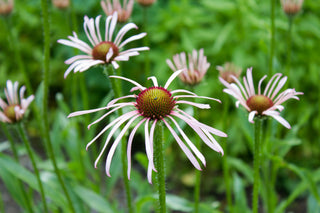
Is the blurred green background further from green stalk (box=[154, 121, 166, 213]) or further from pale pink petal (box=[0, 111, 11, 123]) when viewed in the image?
green stalk (box=[154, 121, 166, 213])

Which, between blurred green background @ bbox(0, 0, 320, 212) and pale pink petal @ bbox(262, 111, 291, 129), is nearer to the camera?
pale pink petal @ bbox(262, 111, 291, 129)

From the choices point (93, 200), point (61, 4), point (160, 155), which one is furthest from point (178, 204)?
point (61, 4)

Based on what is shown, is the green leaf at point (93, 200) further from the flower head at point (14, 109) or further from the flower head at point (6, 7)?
the flower head at point (6, 7)

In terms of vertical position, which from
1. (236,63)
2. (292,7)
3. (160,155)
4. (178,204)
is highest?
(292,7)

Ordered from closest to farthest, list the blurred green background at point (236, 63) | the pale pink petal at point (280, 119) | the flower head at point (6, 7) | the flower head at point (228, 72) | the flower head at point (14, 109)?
1. the pale pink petal at point (280, 119)
2. the flower head at point (14, 109)
3. the flower head at point (228, 72)
4. the flower head at point (6, 7)
5. the blurred green background at point (236, 63)

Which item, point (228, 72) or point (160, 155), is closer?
point (160, 155)

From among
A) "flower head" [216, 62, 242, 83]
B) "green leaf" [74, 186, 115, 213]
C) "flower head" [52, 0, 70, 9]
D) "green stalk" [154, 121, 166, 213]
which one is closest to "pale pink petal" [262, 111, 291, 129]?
"green stalk" [154, 121, 166, 213]

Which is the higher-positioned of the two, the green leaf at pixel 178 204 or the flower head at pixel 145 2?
the flower head at pixel 145 2

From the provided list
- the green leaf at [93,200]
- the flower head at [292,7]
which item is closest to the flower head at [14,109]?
the green leaf at [93,200]

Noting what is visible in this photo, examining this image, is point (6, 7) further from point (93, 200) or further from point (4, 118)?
point (93, 200)

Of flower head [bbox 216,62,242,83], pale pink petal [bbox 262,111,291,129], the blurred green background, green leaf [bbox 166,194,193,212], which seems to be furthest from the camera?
the blurred green background

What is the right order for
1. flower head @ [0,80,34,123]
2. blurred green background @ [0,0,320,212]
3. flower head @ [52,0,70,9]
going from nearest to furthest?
1. flower head @ [0,80,34,123]
2. flower head @ [52,0,70,9]
3. blurred green background @ [0,0,320,212]

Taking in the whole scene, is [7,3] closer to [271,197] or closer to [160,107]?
[160,107]

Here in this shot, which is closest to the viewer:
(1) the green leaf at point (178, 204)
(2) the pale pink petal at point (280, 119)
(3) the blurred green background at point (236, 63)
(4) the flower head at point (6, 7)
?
(2) the pale pink petal at point (280, 119)
